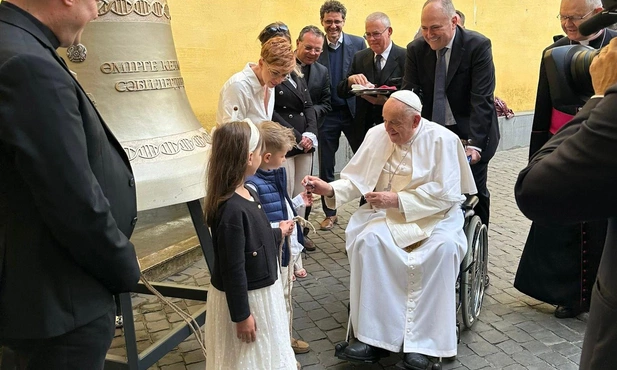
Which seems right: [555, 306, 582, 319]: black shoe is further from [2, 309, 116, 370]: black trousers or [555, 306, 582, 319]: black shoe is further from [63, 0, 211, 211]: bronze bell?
[2, 309, 116, 370]: black trousers

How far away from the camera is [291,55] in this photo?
355 cm

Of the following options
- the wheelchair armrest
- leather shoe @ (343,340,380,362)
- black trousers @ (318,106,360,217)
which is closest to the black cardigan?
leather shoe @ (343,340,380,362)

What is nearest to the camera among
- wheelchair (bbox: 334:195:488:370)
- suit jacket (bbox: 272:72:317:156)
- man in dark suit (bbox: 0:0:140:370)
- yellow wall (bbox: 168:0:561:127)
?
man in dark suit (bbox: 0:0:140:370)

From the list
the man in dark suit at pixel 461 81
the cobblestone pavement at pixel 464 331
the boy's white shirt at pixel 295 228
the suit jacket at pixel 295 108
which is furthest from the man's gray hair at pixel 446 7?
the cobblestone pavement at pixel 464 331

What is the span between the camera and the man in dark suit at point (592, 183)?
50.5 inches

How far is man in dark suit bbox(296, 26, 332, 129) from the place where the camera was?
15.9 ft

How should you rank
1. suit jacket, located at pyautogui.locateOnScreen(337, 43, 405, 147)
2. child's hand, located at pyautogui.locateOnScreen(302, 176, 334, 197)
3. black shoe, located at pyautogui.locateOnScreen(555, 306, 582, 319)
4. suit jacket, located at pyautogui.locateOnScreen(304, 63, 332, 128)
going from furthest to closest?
suit jacket, located at pyautogui.locateOnScreen(337, 43, 405, 147) < suit jacket, located at pyautogui.locateOnScreen(304, 63, 332, 128) < black shoe, located at pyautogui.locateOnScreen(555, 306, 582, 319) < child's hand, located at pyautogui.locateOnScreen(302, 176, 334, 197)

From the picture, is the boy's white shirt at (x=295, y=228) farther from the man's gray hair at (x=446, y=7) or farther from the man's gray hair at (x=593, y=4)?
the man's gray hair at (x=593, y=4)

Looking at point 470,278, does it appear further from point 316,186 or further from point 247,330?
point 247,330

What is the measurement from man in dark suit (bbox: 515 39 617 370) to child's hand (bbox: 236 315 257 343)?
1330mm

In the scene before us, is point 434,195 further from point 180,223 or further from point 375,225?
point 180,223

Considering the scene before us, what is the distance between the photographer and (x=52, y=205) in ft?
5.08

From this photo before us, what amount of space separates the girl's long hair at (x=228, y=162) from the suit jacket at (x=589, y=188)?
4.21 feet

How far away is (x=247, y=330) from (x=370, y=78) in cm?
335
